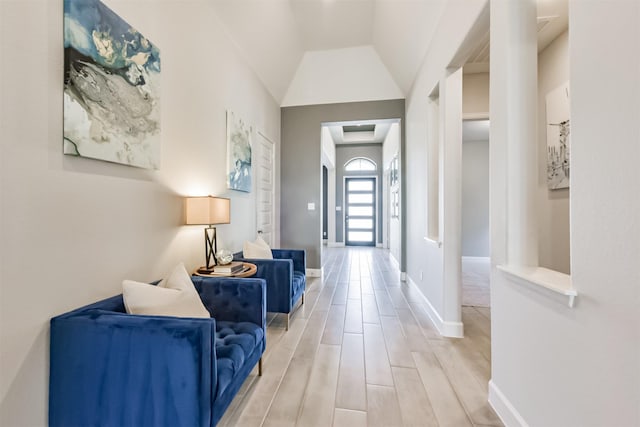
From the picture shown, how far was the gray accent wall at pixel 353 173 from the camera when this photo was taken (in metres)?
8.27

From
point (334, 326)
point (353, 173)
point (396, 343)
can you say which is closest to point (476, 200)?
point (353, 173)

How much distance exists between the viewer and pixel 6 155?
1042mm

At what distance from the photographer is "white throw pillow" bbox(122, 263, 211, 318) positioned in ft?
4.47

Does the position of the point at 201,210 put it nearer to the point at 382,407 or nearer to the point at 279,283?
the point at 279,283

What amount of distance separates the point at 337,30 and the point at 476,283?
4396mm

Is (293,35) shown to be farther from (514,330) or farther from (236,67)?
(514,330)

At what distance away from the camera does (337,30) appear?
3.81 metres

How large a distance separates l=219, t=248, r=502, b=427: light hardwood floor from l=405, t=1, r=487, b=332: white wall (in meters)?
0.41

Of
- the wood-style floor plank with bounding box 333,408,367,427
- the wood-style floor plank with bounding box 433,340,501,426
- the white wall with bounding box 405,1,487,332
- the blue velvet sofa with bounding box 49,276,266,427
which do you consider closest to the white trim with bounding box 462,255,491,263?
the white wall with bounding box 405,1,487,332

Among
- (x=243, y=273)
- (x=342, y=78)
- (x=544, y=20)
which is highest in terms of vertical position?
(x=342, y=78)

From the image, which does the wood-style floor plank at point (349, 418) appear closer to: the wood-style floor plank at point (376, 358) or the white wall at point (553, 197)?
the wood-style floor plank at point (376, 358)

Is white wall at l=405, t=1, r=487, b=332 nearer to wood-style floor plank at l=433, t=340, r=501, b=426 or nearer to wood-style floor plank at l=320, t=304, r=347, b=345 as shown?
wood-style floor plank at l=433, t=340, r=501, b=426

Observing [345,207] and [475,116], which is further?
[345,207]

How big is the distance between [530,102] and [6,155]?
95.6 inches
